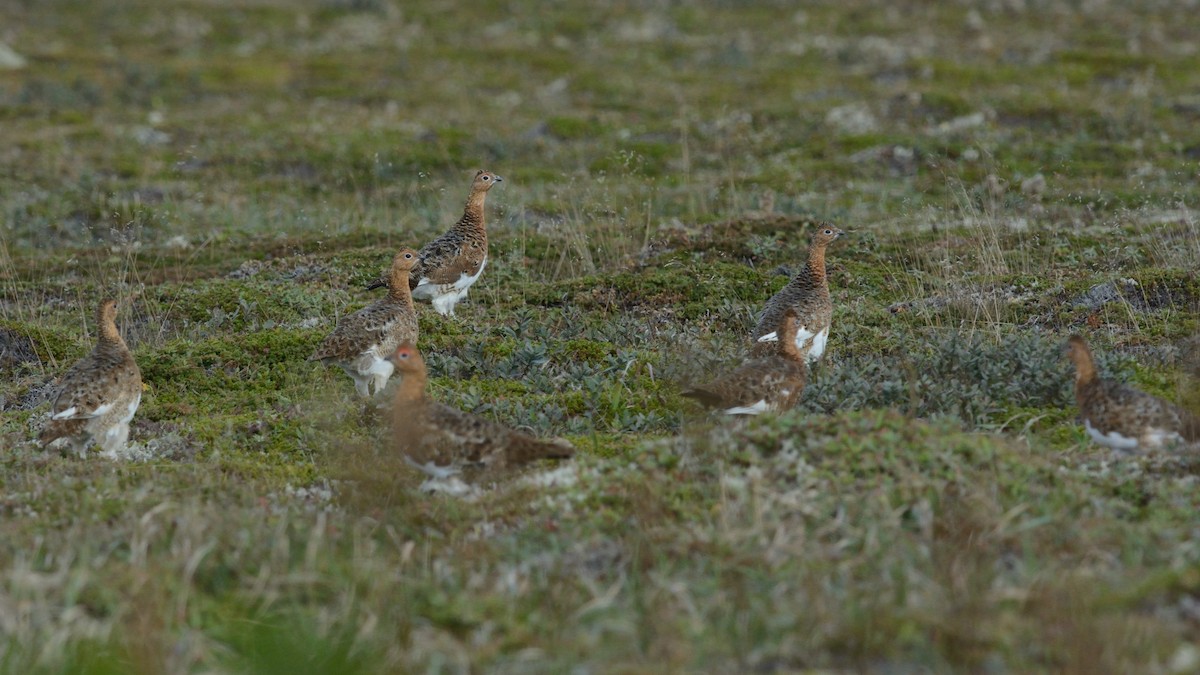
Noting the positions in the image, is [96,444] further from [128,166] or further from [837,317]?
[128,166]

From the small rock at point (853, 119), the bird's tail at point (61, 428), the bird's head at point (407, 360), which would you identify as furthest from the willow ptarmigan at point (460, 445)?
the small rock at point (853, 119)

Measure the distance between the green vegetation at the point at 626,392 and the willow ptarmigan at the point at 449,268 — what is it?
531 mm

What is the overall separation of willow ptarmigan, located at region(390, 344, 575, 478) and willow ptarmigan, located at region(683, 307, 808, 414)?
1.75 m

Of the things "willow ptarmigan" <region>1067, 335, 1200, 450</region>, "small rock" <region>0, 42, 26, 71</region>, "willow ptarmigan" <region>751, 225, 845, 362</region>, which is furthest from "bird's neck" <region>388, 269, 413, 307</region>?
"small rock" <region>0, 42, 26, 71</region>

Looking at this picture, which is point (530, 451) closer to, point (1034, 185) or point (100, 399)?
point (100, 399)

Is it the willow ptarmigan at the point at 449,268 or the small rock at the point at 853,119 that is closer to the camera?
the willow ptarmigan at the point at 449,268

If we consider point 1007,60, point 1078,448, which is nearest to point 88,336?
point 1078,448

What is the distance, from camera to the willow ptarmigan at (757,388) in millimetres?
11148

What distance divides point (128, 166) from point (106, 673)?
76.1 feet

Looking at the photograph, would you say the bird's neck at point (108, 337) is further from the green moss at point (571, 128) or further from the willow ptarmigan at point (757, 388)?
the green moss at point (571, 128)

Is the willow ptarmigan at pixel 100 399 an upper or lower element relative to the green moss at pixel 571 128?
upper

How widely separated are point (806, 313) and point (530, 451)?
14.6ft

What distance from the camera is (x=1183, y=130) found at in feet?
90.7

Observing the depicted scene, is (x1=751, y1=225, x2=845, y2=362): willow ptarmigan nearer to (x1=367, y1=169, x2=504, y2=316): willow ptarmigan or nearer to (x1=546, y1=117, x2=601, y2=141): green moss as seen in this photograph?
(x1=367, y1=169, x2=504, y2=316): willow ptarmigan
